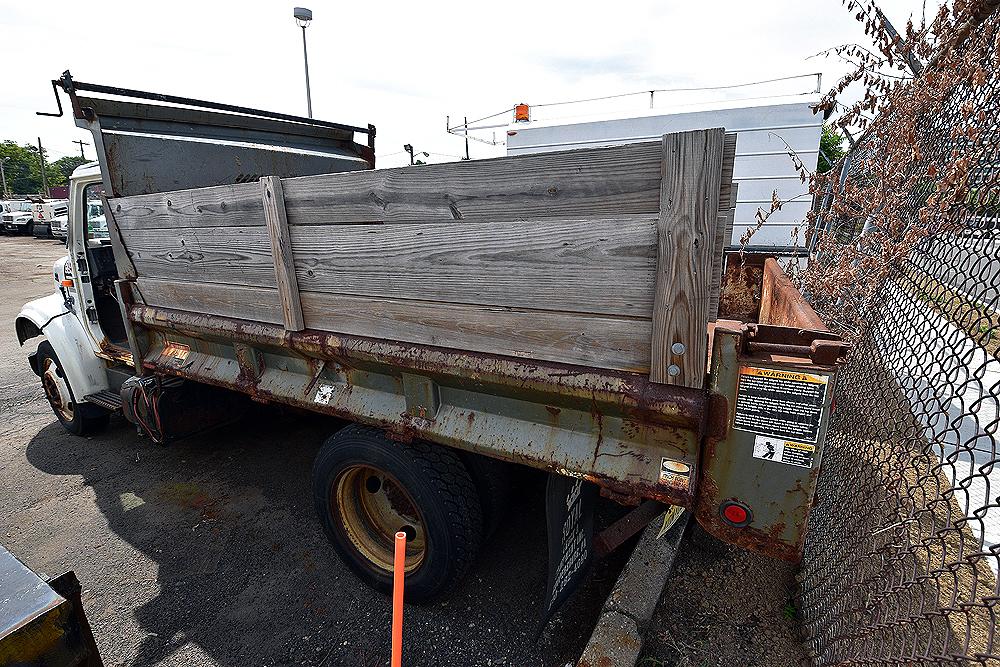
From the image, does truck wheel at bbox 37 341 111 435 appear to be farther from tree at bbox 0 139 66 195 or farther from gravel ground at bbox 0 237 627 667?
tree at bbox 0 139 66 195

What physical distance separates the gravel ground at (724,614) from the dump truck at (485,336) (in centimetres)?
65

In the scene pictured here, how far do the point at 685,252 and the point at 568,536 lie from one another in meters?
1.29

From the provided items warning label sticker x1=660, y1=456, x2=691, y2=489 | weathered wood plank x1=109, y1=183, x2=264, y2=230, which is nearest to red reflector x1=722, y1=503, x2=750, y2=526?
warning label sticker x1=660, y1=456, x2=691, y2=489

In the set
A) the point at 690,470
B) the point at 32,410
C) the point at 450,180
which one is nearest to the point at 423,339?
the point at 450,180

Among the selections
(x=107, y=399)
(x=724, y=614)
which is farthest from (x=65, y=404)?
(x=724, y=614)

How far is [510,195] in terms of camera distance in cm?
171

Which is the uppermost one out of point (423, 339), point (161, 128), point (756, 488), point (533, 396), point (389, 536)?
point (161, 128)

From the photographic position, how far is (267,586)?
2.93 meters

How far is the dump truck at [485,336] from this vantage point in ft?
4.99

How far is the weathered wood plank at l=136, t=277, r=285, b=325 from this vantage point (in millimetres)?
2570

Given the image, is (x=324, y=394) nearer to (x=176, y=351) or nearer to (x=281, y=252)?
(x=281, y=252)

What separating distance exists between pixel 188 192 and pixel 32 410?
4918 mm

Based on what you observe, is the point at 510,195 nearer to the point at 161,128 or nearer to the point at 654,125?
the point at 161,128

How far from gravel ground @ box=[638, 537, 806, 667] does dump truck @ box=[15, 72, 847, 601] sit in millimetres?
646
